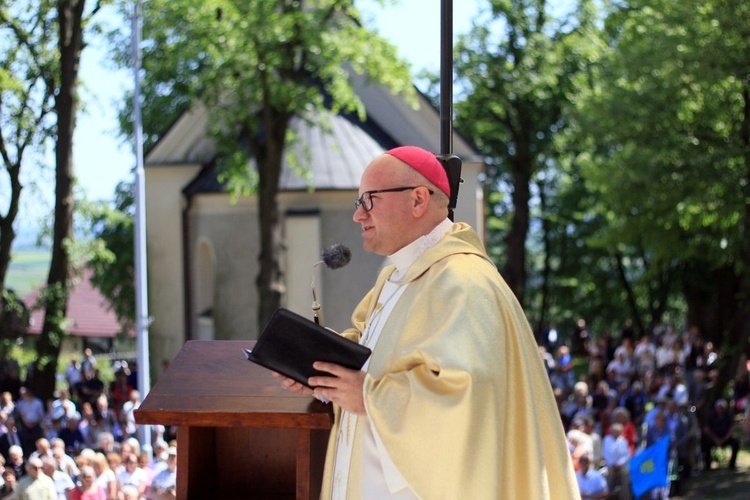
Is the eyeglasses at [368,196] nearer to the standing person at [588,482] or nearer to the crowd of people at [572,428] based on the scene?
the crowd of people at [572,428]

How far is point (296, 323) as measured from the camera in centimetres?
324

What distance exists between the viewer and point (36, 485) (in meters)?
10.9

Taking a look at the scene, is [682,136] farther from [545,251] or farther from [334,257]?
[545,251]

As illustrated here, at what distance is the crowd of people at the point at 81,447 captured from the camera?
10664 millimetres

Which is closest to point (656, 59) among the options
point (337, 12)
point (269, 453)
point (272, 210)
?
point (337, 12)

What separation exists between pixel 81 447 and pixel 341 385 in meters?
12.8

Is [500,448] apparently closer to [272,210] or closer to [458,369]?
[458,369]

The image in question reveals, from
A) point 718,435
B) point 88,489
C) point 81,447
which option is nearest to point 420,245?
point 88,489

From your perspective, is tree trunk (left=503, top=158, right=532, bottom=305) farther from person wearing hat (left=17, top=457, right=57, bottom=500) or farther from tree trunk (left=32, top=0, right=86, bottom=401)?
person wearing hat (left=17, top=457, right=57, bottom=500)

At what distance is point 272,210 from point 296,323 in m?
17.0

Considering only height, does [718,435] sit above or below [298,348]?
below

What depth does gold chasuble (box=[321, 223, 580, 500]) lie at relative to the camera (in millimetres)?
3252

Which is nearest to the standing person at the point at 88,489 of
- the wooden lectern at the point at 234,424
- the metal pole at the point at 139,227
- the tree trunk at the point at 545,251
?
the metal pole at the point at 139,227

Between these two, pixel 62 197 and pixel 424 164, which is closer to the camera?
pixel 424 164
